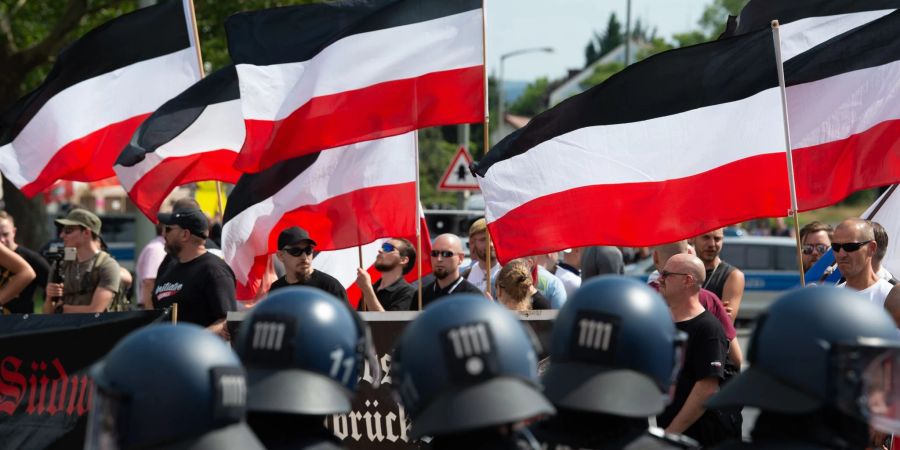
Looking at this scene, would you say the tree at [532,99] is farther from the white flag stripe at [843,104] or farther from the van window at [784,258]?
the white flag stripe at [843,104]

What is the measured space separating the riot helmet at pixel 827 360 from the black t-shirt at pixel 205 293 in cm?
476

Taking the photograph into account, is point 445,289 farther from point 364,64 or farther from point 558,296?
point 364,64

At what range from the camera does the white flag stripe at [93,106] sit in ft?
34.7

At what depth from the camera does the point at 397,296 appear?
9.08 m

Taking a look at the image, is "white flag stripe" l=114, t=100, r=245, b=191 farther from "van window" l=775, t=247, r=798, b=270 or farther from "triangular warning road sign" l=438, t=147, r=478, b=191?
"van window" l=775, t=247, r=798, b=270

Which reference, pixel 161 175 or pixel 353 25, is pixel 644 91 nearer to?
pixel 353 25

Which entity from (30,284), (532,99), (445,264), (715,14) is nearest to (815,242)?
(445,264)

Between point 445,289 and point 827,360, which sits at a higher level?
point 827,360

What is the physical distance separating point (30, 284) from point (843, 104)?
6.20 m

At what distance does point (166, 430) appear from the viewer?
11.3 ft

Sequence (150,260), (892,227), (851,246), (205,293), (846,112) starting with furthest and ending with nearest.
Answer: (150,260) → (205,293) → (892,227) → (846,112) → (851,246)

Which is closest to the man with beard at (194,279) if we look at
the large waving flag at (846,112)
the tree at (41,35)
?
the large waving flag at (846,112)

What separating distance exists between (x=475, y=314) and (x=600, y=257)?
7406 millimetres

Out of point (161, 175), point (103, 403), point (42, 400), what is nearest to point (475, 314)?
point (103, 403)
